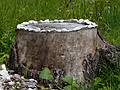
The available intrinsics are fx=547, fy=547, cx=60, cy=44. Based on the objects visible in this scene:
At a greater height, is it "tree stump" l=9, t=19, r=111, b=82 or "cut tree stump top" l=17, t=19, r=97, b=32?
"cut tree stump top" l=17, t=19, r=97, b=32

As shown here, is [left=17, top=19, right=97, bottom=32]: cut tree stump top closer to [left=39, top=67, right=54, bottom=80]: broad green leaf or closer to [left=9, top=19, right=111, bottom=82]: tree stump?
[left=9, top=19, right=111, bottom=82]: tree stump

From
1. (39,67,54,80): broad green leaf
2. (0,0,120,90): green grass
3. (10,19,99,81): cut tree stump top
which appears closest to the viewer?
(39,67,54,80): broad green leaf

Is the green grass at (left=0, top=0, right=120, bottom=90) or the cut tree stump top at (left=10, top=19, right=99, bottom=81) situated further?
the green grass at (left=0, top=0, right=120, bottom=90)

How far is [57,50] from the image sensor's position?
5.32m

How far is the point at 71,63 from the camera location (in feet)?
17.7

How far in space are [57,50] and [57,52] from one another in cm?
2

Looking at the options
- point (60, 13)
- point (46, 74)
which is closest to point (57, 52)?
point (46, 74)

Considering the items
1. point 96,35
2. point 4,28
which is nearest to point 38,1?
point 4,28

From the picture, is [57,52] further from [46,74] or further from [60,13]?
[60,13]

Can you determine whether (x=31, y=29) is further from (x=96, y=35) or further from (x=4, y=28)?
(x=4, y=28)

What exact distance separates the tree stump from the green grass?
1.06 meters

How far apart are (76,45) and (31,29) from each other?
18.5 inches

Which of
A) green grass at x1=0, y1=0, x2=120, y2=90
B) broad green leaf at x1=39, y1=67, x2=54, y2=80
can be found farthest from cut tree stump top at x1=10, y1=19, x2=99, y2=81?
green grass at x1=0, y1=0, x2=120, y2=90

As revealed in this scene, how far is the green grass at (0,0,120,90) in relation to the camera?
698 centimetres
